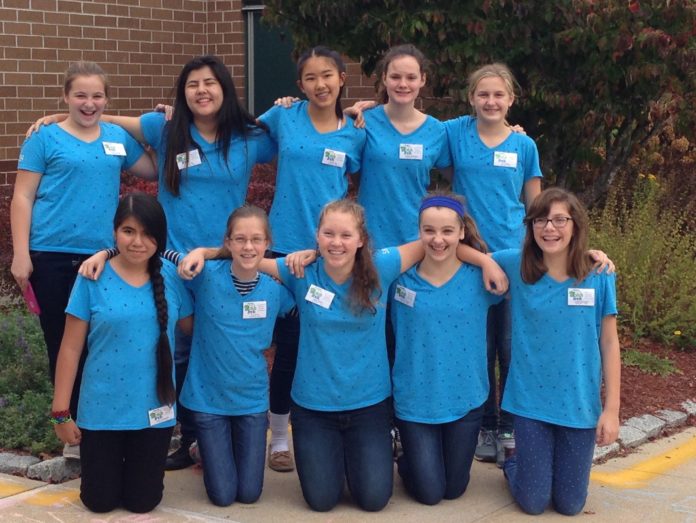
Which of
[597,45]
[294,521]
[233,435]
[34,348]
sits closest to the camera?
[294,521]

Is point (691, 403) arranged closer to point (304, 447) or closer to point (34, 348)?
point (304, 447)

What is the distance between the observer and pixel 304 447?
4.96 metres

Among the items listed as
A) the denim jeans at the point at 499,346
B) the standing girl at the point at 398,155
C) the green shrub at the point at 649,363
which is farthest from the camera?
the green shrub at the point at 649,363

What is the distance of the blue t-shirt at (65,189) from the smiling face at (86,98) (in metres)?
0.11

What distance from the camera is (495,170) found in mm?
5410

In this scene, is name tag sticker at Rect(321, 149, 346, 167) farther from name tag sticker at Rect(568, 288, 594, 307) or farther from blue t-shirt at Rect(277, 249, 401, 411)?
name tag sticker at Rect(568, 288, 594, 307)

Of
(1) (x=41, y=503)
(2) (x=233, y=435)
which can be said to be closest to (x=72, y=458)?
(1) (x=41, y=503)

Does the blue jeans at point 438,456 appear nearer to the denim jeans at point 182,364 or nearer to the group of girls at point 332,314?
the group of girls at point 332,314

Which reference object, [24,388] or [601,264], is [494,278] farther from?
[24,388]

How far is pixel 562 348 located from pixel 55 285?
2336mm

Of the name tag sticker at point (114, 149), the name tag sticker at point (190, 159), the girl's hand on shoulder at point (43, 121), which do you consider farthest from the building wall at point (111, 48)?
the name tag sticker at point (190, 159)

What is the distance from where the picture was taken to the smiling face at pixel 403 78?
5316 mm

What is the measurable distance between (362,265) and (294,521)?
3.77 ft

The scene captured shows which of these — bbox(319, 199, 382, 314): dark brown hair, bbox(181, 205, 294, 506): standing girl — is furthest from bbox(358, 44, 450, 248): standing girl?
bbox(181, 205, 294, 506): standing girl
